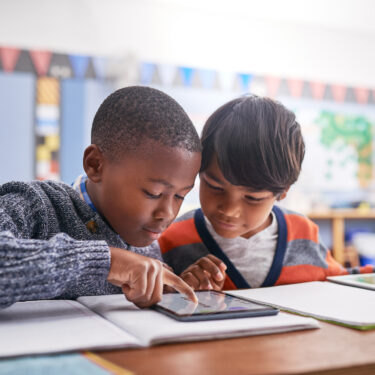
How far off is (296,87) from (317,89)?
8.0 inches

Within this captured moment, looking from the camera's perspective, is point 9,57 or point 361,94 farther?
point 361,94

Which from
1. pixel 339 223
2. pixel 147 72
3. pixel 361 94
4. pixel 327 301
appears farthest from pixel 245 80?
pixel 327 301

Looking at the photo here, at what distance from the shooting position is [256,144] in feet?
2.98

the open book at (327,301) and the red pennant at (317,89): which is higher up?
the red pennant at (317,89)

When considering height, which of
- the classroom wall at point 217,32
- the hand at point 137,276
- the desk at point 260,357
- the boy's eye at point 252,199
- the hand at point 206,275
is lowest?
the hand at point 206,275

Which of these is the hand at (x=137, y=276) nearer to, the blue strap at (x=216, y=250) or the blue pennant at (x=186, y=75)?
the blue strap at (x=216, y=250)

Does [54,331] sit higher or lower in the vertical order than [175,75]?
lower

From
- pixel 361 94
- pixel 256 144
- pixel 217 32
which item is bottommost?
pixel 256 144

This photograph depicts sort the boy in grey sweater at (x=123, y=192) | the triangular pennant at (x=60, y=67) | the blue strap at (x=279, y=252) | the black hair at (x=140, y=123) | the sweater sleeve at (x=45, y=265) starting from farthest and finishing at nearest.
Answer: the triangular pennant at (x=60, y=67)
the blue strap at (x=279, y=252)
the black hair at (x=140, y=123)
the boy in grey sweater at (x=123, y=192)
the sweater sleeve at (x=45, y=265)

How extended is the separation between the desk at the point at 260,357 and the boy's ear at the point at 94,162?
1.40ft

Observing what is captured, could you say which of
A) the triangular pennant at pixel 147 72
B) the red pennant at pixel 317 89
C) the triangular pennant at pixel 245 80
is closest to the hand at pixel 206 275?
the triangular pennant at pixel 147 72

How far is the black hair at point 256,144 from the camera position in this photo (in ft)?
2.97

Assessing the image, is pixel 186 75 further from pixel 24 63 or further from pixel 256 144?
pixel 256 144

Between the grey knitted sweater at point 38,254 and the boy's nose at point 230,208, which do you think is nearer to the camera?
the grey knitted sweater at point 38,254
